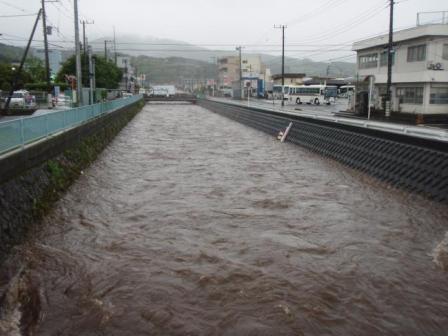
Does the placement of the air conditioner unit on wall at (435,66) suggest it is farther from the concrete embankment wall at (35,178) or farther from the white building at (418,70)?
the concrete embankment wall at (35,178)

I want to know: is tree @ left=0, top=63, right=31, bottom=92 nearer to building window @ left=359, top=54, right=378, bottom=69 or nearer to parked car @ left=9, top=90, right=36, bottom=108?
parked car @ left=9, top=90, right=36, bottom=108

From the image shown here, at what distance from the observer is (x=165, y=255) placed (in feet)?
28.0

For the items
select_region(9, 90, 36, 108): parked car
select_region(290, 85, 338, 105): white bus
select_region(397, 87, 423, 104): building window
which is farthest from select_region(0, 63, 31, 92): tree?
select_region(397, 87, 423, 104): building window

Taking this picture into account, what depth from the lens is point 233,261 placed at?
8250 mm

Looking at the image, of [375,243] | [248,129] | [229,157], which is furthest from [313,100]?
[375,243]

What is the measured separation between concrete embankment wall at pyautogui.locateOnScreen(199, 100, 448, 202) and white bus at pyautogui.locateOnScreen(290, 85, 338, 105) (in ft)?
151

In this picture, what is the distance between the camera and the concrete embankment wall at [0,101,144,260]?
8.61m

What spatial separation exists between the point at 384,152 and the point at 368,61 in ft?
118

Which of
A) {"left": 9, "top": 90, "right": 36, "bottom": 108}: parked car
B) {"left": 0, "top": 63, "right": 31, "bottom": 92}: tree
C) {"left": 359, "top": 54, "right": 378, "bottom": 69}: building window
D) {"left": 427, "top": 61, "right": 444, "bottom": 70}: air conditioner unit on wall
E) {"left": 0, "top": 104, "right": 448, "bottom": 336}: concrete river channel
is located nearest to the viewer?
{"left": 0, "top": 104, "right": 448, "bottom": 336}: concrete river channel

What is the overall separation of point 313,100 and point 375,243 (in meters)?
64.6

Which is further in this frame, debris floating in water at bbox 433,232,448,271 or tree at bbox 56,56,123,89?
tree at bbox 56,56,123,89

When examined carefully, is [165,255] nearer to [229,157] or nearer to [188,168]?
[188,168]

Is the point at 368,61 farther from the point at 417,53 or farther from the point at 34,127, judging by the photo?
the point at 34,127

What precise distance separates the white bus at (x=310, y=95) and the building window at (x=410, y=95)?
1138 inches
